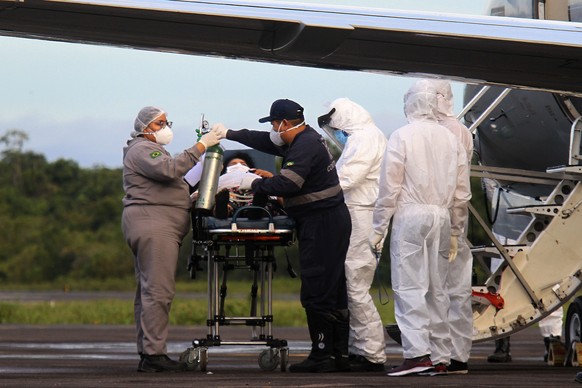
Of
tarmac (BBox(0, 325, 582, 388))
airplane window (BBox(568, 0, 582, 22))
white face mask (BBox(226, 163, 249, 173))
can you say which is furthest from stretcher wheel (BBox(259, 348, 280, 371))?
airplane window (BBox(568, 0, 582, 22))

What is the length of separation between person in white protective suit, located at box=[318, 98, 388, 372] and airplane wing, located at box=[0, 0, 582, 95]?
275 cm

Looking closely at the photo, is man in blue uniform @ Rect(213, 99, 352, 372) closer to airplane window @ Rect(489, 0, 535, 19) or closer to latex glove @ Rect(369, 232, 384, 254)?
latex glove @ Rect(369, 232, 384, 254)

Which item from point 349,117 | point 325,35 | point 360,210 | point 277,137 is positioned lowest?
point 360,210

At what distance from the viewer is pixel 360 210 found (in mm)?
12977

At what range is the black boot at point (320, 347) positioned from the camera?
1211cm

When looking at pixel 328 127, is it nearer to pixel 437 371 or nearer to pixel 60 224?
pixel 437 371

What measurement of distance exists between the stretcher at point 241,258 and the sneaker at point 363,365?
2.21 ft

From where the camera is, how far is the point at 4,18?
27.0 feet

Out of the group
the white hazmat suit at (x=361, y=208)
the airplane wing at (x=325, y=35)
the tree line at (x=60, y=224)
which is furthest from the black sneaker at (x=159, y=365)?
the tree line at (x=60, y=224)

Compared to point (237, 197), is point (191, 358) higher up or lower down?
lower down

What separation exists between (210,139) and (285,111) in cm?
77

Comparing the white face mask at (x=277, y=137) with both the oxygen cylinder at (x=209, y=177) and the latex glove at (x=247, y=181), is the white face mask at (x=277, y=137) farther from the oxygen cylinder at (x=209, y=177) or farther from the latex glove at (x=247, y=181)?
the oxygen cylinder at (x=209, y=177)

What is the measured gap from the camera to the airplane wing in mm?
8359

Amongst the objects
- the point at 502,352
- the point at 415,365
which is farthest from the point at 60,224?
the point at 415,365
